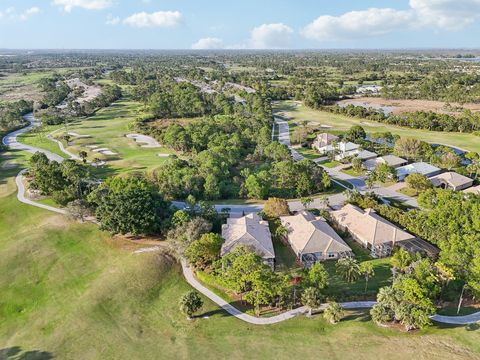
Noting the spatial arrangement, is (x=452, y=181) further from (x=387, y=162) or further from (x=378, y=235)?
(x=378, y=235)

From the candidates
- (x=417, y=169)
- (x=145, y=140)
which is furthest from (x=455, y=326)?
(x=145, y=140)

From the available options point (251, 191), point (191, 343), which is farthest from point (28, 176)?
point (191, 343)

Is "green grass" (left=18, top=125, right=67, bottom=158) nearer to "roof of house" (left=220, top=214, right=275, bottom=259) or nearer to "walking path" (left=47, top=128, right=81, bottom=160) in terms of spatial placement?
"walking path" (left=47, top=128, right=81, bottom=160)

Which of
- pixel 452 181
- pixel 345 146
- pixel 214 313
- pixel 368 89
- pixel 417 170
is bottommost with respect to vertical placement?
pixel 214 313

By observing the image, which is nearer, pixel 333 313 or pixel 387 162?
pixel 333 313

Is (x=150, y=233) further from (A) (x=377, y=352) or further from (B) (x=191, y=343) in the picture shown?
(A) (x=377, y=352)

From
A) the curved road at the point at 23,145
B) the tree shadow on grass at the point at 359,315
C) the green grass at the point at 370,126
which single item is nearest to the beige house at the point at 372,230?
the tree shadow on grass at the point at 359,315

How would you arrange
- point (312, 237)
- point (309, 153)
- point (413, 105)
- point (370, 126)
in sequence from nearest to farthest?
point (312, 237)
point (309, 153)
point (370, 126)
point (413, 105)
